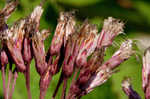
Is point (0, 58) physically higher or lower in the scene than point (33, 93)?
higher

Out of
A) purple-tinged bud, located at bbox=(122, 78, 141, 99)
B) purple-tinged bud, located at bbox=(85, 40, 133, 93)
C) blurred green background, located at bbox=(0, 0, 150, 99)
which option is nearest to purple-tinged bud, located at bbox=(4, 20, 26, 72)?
blurred green background, located at bbox=(0, 0, 150, 99)

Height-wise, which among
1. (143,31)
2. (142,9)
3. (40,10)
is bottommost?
(143,31)

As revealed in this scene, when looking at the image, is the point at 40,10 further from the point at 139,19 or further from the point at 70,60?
the point at 139,19

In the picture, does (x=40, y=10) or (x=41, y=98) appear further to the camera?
(x=40, y=10)

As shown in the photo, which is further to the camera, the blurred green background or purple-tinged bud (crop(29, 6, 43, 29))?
the blurred green background

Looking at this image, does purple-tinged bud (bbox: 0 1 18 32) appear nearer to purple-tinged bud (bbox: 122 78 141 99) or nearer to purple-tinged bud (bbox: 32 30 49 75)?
purple-tinged bud (bbox: 32 30 49 75)

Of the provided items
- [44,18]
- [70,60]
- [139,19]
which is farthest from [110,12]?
[70,60]

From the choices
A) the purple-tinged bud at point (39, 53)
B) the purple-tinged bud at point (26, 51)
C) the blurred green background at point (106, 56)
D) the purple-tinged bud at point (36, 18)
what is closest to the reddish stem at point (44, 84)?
the purple-tinged bud at point (39, 53)
